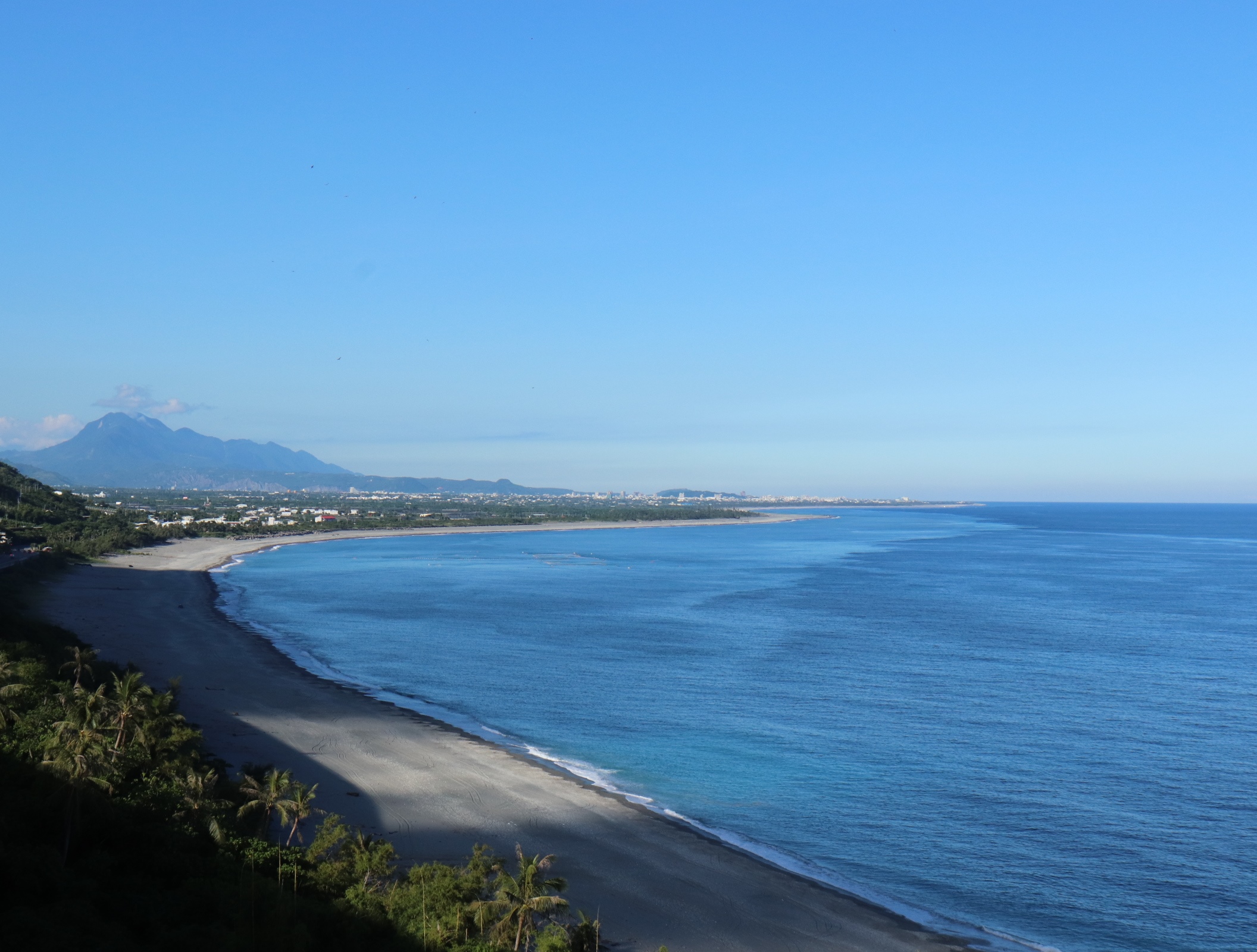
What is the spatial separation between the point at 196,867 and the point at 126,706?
7705mm

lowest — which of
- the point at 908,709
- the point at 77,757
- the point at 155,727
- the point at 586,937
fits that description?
the point at 908,709

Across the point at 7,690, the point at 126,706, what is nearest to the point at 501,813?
the point at 126,706

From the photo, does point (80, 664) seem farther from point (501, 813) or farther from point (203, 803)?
point (501, 813)

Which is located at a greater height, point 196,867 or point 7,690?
point 7,690

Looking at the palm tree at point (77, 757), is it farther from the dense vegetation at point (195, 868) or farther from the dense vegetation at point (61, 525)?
the dense vegetation at point (61, 525)

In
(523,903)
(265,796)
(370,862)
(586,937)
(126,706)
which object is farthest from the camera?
(126,706)

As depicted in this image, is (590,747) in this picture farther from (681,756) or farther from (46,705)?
(46,705)

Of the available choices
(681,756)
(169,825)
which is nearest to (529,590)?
(681,756)

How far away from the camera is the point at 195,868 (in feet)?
59.0

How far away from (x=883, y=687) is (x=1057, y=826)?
17.5m

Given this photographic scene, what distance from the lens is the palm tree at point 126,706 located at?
911 inches

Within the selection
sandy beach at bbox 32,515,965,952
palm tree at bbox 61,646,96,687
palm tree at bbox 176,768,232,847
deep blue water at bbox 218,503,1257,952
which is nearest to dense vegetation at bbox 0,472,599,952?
palm tree at bbox 176,768,232,847

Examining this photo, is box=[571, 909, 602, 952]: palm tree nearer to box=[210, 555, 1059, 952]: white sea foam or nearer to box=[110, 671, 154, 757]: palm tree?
box=[210, 555, 1059, 952]: white sea foam

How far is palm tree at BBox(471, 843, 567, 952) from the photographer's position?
→ 53.8 ft
